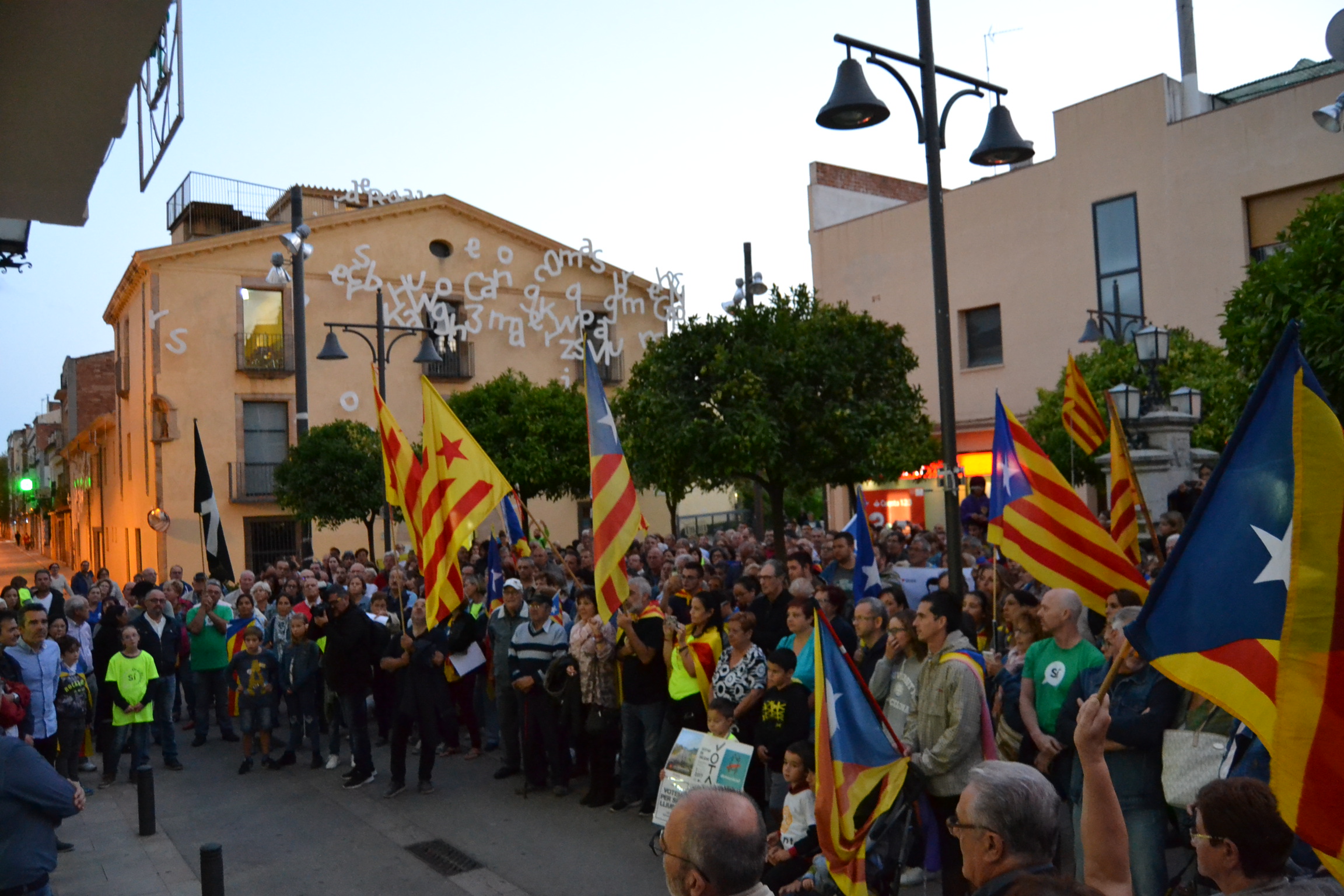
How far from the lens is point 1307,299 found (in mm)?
8742

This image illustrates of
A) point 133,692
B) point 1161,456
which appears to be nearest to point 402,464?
point 133,692

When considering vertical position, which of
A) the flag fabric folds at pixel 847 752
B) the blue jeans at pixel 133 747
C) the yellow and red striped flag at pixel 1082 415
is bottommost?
the blue jeans at pixel 133 747

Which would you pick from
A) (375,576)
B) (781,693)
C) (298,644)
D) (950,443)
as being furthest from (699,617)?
(375,576)

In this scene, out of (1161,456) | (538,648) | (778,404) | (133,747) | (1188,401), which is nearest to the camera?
(538,648)

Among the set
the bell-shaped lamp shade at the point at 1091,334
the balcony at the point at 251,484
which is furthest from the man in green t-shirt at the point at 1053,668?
the balcony at the point at 251,484

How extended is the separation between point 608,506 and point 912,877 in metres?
3.27

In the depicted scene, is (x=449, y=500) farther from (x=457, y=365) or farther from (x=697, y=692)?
(x=457, y=365)

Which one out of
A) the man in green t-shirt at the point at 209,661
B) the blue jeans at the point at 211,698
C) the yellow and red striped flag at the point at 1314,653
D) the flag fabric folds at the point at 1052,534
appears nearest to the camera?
the yellow and red striped flag at the point at 1314,653

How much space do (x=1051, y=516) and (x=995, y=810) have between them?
394 cm

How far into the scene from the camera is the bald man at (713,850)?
289 centimetres

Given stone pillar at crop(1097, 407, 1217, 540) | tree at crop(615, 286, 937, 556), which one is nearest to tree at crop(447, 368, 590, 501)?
tree at crop(615, 286, 937, 556)

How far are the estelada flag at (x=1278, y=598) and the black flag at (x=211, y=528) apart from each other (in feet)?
41.1

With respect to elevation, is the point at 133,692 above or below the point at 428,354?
below

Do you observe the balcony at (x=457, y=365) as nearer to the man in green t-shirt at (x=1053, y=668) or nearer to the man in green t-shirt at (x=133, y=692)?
the man in green t-shirt at (x=133, y=692)
